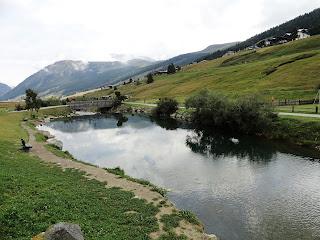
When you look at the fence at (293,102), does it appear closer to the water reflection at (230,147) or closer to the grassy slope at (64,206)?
the water reflection at (230,147)

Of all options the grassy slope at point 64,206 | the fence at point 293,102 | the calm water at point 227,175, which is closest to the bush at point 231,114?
the calm water at point 227,175

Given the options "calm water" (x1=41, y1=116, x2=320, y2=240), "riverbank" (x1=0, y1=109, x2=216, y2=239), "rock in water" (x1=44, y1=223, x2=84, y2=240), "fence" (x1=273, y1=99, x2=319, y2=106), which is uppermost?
"rock in water" (x1=44, y1=223, x2=84, y2=240)

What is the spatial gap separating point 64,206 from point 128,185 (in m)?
14.3

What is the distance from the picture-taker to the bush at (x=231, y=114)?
305 feet

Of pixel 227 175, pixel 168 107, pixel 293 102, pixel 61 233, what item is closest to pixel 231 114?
pixel 293 102

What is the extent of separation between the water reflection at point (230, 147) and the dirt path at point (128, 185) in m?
28.7

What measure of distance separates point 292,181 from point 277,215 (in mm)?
14070

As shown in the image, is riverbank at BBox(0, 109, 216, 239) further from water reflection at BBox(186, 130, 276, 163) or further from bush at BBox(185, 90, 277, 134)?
bush at BBox(185, 90, 277, 134)

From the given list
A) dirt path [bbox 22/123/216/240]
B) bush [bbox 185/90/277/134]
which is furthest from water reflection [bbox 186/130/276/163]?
dirt path [bbox 22/123/216/240]

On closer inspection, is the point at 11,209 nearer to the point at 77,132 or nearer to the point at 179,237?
the point at 179,237

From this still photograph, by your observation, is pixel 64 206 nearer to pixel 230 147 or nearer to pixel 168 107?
pixel 230 147

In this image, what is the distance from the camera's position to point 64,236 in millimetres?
22031

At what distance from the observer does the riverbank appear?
31.1 m

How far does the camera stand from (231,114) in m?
101
